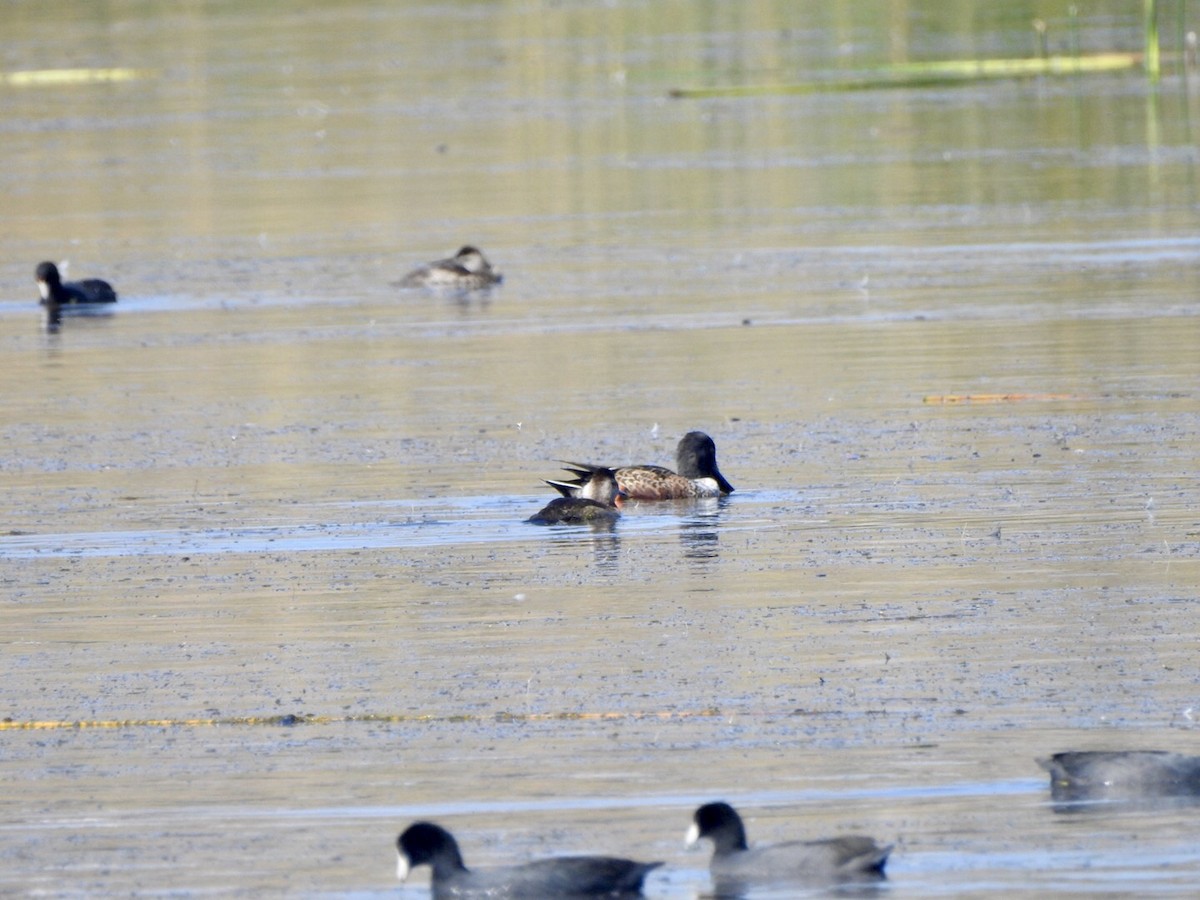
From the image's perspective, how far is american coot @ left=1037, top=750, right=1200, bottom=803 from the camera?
857 centimetres

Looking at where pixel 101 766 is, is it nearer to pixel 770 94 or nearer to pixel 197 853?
pixel 197 853

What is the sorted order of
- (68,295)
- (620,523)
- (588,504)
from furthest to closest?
(68,295) → (620,523) → (588,504)

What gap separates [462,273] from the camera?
992 inches

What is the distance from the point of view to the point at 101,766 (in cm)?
965

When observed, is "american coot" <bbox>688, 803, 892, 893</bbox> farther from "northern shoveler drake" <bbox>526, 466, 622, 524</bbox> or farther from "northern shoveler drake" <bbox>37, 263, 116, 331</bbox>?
"northern shoveler drake" <bbox>37, 263, 116, 331</bbox>

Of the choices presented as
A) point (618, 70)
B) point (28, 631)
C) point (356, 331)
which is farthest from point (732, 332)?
point (618, 70)

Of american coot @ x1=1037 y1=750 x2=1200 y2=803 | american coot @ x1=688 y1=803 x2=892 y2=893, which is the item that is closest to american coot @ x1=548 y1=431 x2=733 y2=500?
american coot @ x1=1037 y1=750 x2=1200 y2=803

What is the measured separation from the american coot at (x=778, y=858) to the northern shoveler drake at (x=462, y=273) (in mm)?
17349

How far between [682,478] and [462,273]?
34.9 ft

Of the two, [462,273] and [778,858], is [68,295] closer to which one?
[462,273]

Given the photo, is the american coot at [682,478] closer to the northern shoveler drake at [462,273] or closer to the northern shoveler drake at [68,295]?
the northern shoveler drake at [462,273]

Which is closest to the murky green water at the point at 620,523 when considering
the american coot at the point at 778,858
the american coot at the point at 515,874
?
the american coot at the point at 778,858

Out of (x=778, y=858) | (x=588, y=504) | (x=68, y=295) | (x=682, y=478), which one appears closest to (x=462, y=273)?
(x=68, y=295)

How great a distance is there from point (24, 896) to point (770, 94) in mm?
37565
